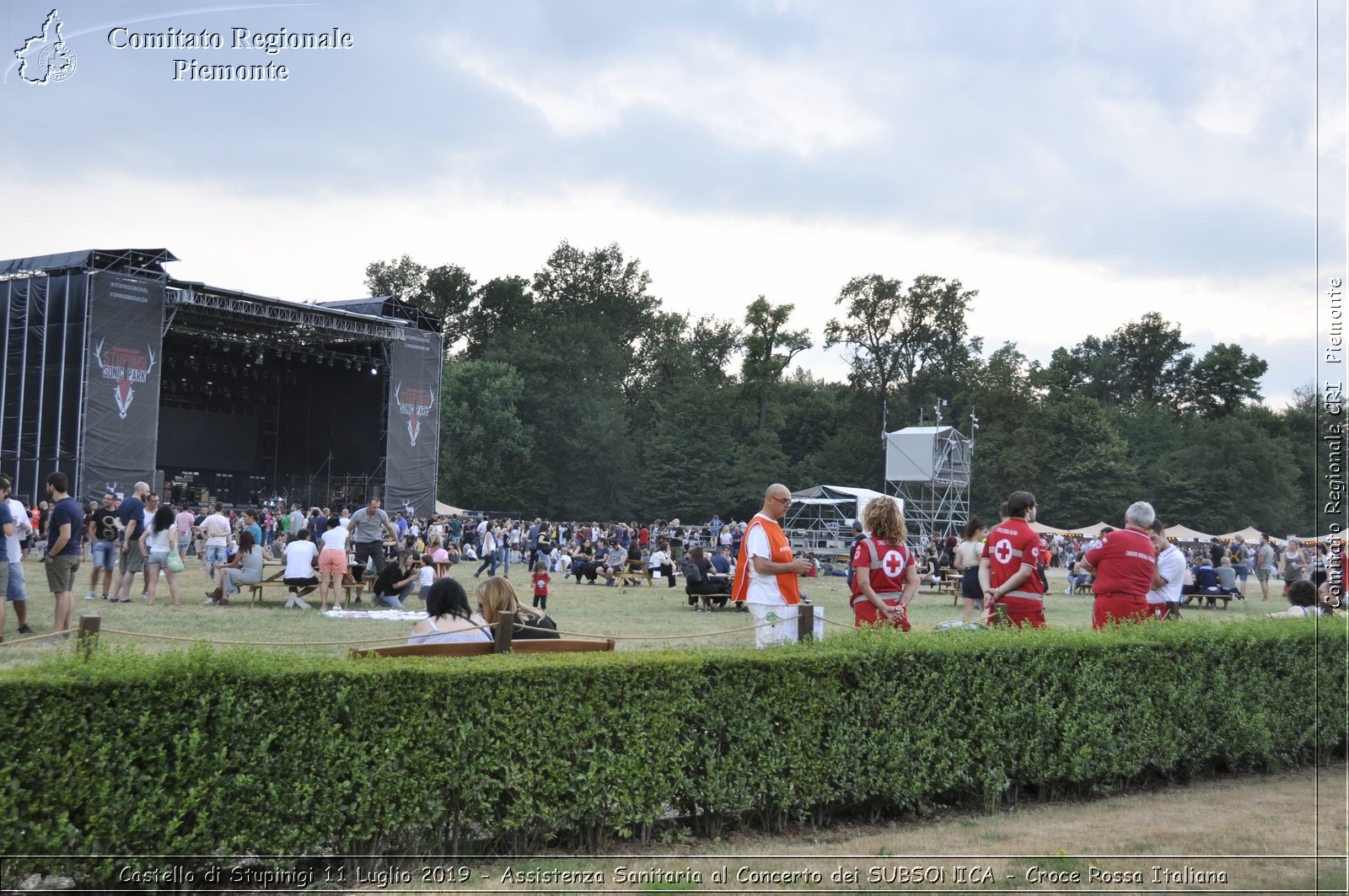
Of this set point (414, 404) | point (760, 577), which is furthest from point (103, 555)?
point (414, 404)

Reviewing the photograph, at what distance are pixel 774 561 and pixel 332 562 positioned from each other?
→ 8.70m

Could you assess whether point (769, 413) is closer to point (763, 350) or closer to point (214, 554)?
point (763, 350)

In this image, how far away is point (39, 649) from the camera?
9.29 metres

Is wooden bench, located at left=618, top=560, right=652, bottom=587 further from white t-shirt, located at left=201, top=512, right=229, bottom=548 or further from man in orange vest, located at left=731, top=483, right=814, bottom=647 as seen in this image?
man in orange vest, located at left=731, top=483, right=814, bottom=647

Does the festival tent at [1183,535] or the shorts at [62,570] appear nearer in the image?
the shorts at [62,570]

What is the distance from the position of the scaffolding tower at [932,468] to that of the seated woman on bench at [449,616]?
1344 inches

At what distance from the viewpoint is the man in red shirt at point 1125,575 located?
7.36 m

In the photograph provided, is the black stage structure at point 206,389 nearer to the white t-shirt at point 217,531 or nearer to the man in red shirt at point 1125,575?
the white t-shirt at point 217,531

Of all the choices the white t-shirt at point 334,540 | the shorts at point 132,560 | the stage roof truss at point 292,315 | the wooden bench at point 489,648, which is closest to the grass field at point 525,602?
the shorts at point 132,560

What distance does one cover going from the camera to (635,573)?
875 inches

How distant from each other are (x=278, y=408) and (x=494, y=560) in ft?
60.4

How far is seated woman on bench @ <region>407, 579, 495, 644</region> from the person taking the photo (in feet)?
18.5

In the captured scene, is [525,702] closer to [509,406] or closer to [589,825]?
[589,825]

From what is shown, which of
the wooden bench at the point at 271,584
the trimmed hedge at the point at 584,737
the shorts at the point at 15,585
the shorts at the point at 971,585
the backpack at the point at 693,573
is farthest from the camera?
the backpack at the point at 693,573
